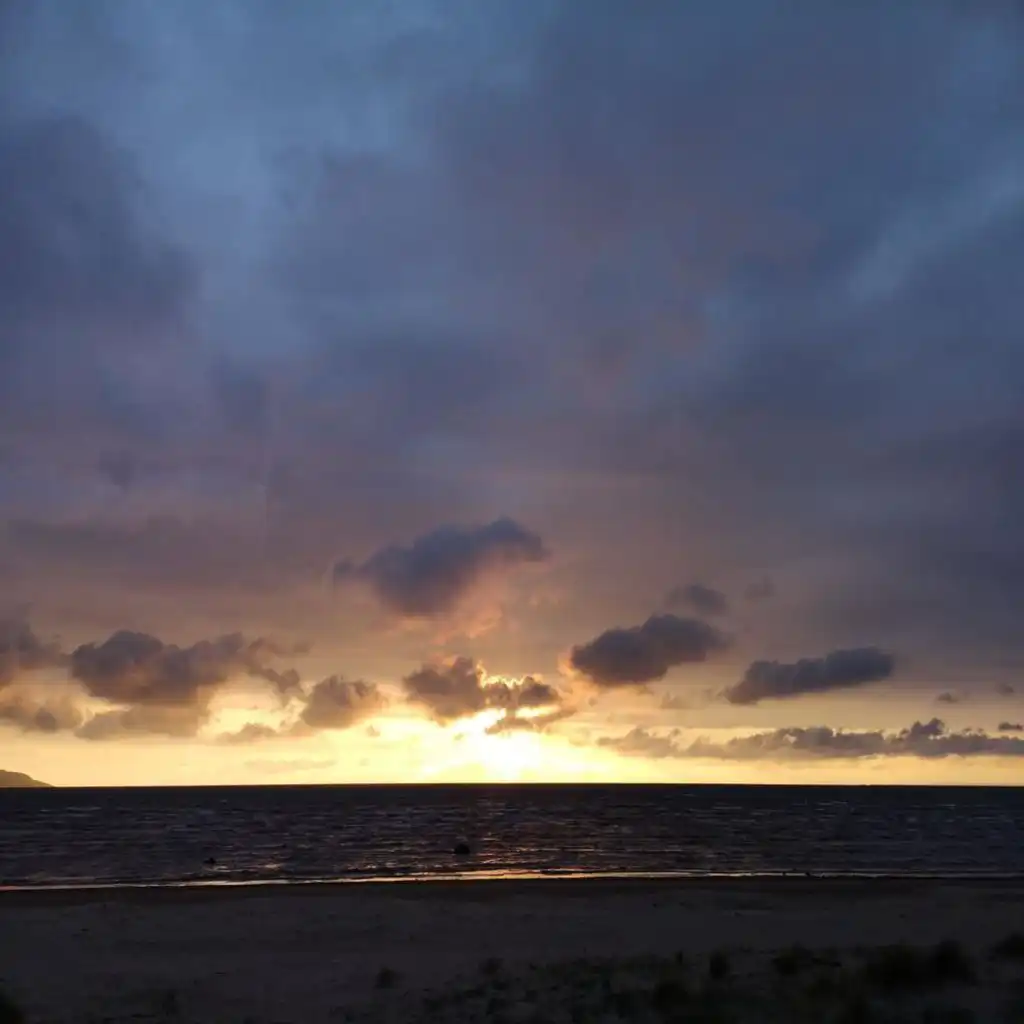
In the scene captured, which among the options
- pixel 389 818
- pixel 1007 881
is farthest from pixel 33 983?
pixel 389 818

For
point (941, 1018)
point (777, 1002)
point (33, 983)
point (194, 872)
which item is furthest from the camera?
point (194, 872)

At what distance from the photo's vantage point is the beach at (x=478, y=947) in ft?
61.2

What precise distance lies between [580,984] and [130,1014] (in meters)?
8.35

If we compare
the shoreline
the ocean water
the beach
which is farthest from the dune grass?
the ocean water

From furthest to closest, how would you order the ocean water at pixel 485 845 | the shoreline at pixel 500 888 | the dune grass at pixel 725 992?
the ocean water at pixel 485 845 < the shoreline at pixel 500 888 < the dune grass at pixel 725 992

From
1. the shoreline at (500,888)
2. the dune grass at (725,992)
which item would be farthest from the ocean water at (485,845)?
the dune grass at (725,992)

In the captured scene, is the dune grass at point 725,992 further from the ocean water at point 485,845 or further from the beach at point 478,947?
the ocean water at point 485,845

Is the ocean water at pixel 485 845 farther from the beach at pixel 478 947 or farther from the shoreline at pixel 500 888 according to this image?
the beach at pixel 478 947

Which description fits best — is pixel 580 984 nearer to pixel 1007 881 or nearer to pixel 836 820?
pixel 1007 881

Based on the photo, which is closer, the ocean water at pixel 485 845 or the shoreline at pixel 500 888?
the shoreline at pixel 500 888

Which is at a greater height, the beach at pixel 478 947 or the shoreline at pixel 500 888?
the beach at pixel 478 947

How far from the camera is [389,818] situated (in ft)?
421

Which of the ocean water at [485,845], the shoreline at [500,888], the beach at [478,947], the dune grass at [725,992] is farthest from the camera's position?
the ocean water at [485,845]

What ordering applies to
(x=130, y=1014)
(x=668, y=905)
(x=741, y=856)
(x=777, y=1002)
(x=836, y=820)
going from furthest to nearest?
1. (x=836, y=820)
2. (x=741, y=856)
3. (x=668, y=905)
4. (x=130, y=1014)
5. (x=777, y=1002)
